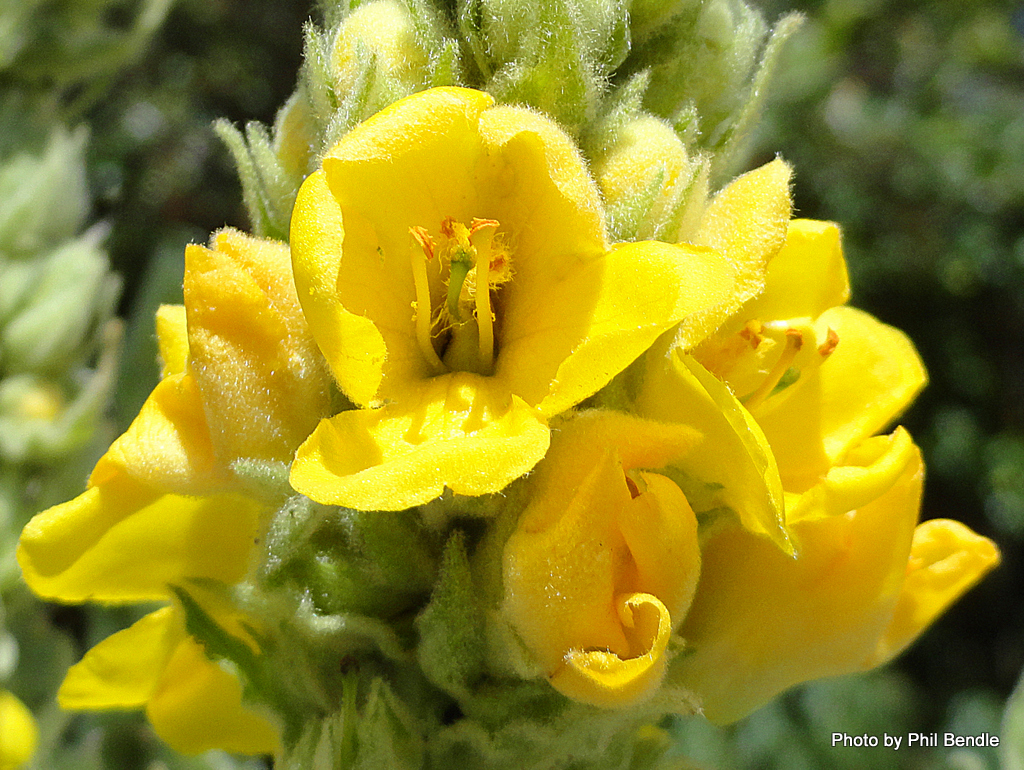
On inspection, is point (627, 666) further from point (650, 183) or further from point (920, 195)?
point (920, 195)

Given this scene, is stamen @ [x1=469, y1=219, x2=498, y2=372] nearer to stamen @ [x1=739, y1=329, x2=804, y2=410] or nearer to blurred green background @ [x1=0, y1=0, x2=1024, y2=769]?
stamen @ [x1=739, y1=329, x2=804, y2=410]

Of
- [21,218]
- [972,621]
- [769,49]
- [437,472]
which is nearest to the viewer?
[437,472]

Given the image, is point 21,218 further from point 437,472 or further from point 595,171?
point 437,472

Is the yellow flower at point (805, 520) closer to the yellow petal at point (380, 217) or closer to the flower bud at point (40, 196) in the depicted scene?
the yellow petal at point (380, 217)

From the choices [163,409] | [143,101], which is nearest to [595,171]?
[163,409]

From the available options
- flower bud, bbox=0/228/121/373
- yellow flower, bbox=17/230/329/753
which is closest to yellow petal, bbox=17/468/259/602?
yellow flower, bbox=17/230/329/753

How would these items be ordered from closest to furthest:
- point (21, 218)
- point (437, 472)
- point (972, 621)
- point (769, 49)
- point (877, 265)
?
point (437, 472) < point (769, 49) < point (21, 218) < point (877, 265) < point (972, 621)

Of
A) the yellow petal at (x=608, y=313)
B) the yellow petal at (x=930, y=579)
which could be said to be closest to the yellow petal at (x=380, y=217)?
the yellow petal at (x=608, y=313)
